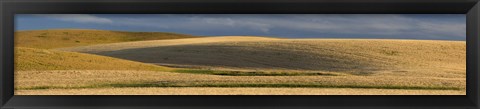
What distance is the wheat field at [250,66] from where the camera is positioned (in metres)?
9.75

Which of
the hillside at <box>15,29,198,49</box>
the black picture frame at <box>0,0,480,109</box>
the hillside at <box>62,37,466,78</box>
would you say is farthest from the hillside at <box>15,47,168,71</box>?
the black picture frame at <box>0,0,480,109</box>

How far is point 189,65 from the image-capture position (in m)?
18.2

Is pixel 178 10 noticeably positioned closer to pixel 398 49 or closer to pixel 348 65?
pixel 348 65

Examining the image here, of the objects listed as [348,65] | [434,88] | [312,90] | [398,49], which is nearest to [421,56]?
[398,49]

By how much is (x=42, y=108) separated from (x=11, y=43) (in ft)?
2.59

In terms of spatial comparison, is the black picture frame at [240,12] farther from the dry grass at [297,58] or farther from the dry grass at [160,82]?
the dry grass at [297,58]

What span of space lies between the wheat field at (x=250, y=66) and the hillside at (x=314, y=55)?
0.03 m

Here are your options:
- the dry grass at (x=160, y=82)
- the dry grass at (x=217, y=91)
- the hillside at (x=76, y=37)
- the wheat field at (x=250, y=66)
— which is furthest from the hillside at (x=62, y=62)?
the dry grass at (x=217, y=91)

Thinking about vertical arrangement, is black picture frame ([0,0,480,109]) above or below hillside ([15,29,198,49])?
below

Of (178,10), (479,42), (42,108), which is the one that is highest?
(178,10)

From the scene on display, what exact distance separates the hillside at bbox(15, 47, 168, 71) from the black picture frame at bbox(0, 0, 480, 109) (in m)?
6.26

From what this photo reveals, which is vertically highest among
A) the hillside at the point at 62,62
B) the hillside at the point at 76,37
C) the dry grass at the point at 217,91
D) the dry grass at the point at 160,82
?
the hillside at the point at 76,37

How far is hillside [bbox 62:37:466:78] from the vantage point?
18.0 m

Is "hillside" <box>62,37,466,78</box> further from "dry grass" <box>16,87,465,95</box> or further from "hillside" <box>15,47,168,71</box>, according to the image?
"dry grass" <box>16,87,465,95</box>
